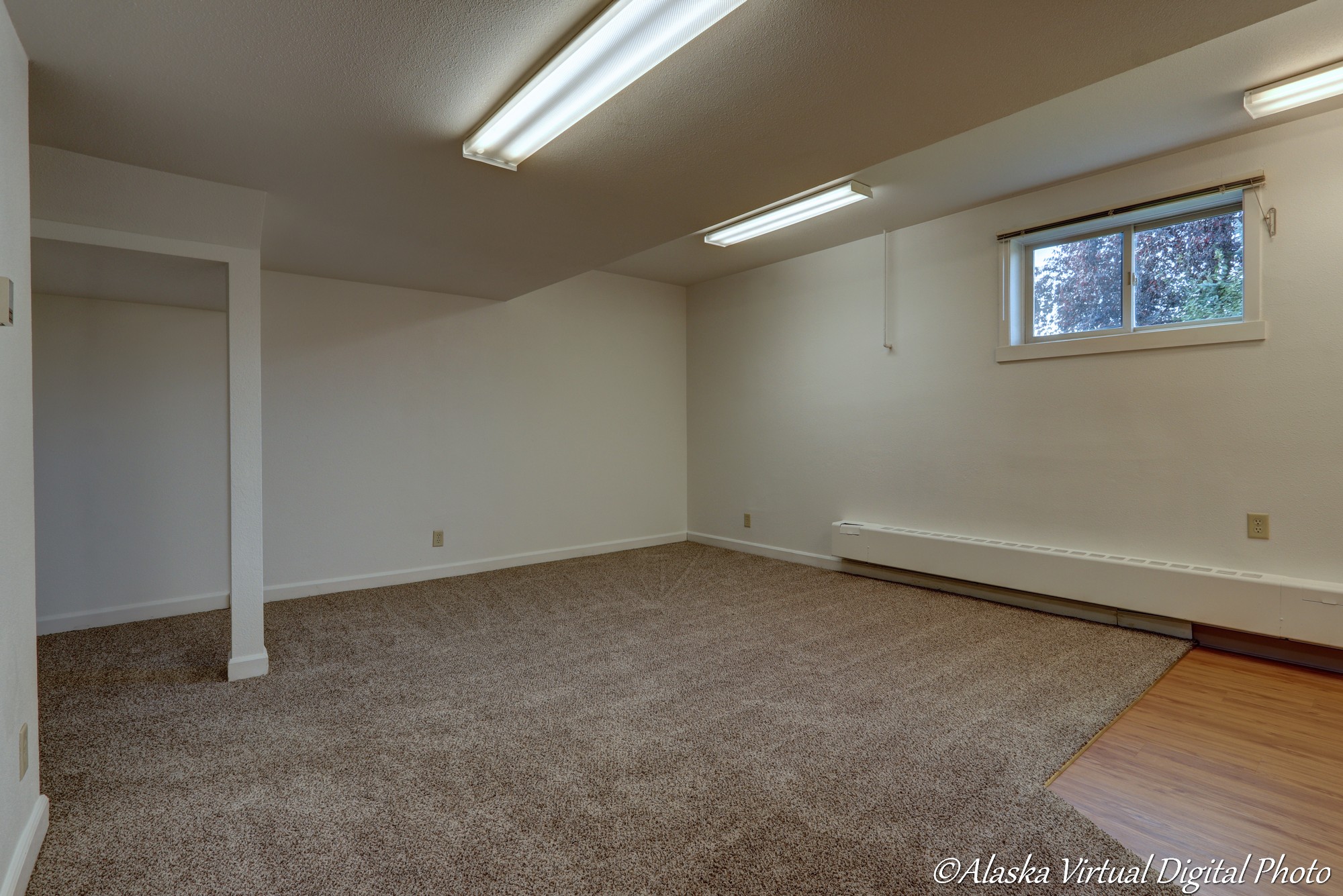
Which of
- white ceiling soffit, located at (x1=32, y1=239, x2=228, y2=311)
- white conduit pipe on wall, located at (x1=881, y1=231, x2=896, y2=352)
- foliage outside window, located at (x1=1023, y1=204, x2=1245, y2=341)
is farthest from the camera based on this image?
white conduit pipe on wall, located at (x1=881, y1=231, x2=896, y2=352)

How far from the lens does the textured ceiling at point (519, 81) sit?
1632 millimetres

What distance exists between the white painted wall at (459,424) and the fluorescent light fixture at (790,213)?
161 cm

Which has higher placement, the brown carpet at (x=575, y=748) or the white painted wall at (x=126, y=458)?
the white painted wall at (x=126, y=458)

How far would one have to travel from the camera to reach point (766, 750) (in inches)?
86.3

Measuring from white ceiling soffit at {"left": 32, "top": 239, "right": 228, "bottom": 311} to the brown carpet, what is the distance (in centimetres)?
186

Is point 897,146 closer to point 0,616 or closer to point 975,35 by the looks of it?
point 975,35

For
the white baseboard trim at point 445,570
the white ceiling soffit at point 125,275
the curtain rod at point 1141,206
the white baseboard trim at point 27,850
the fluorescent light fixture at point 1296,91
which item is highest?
the fluorescent light fixture at point 1296,91

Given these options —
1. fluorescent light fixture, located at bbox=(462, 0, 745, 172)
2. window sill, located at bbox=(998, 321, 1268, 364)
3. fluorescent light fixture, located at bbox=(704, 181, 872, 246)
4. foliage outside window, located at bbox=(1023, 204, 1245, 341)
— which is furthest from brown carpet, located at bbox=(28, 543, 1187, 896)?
fluorescent light fixture, located at bbox=(704, 181, 872, 246)

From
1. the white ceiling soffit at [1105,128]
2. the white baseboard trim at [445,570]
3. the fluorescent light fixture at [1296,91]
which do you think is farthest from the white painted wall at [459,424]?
the fluorescent light fixture at [1296,91]

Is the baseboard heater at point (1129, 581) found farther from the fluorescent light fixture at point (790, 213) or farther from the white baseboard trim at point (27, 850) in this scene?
the white baseboard trim at point (27, 850)

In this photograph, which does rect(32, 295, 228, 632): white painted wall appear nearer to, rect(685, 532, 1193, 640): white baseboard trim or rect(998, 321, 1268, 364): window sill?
rect(685, 532, 1193, 640): white baseboard trim

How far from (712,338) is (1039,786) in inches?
185

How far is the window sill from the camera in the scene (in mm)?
3174

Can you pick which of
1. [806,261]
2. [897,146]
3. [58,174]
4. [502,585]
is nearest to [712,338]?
[806,261]
